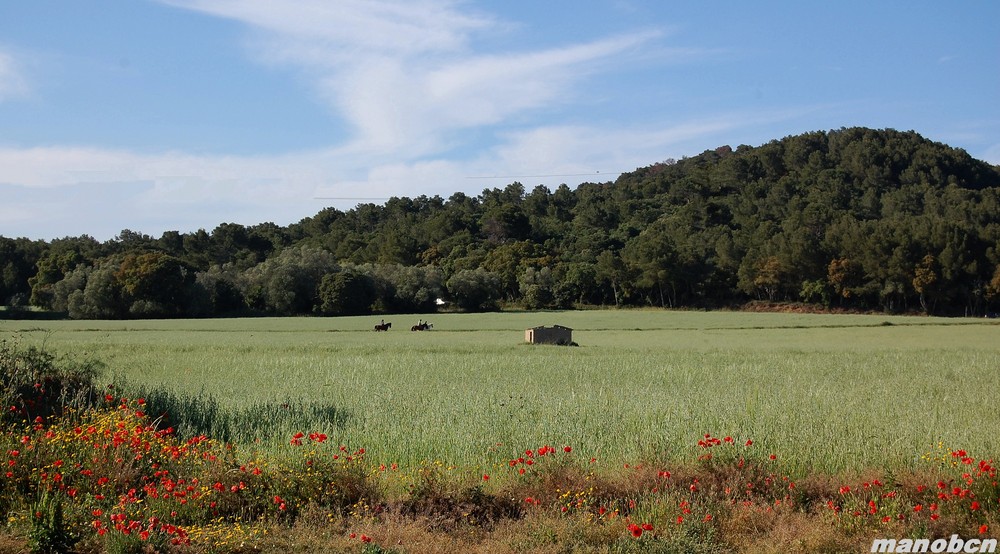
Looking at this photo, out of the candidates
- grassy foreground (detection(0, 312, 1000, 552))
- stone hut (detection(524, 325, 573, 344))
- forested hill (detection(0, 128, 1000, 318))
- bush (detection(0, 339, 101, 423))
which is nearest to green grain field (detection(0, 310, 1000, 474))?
grassy foreground (detection(0, 312, 1000, 552))

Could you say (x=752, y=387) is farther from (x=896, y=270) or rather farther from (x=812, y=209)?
(x=812, y=209)

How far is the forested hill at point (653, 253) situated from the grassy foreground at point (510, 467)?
218 ft

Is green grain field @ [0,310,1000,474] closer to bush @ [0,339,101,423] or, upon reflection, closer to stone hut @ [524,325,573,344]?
bush @ [0,339,101,423]

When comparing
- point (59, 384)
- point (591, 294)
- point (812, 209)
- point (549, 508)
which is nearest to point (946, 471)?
point (549, 508)

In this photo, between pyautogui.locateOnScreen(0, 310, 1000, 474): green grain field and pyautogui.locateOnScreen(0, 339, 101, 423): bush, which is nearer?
pyautogui.locateOnScreen(0, 310, 1000, 474): green grain field

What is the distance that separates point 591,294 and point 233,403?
266 feet

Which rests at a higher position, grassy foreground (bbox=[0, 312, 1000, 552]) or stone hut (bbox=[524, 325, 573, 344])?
grassy foreground (bbox=[0, 312, 1000, 552])

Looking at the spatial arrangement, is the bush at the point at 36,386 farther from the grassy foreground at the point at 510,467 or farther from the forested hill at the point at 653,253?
the forested hill at the point at 653,253

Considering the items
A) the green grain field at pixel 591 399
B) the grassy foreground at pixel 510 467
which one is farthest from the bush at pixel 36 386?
the green grain field at pixel 591 399

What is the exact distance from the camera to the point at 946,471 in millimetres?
8352

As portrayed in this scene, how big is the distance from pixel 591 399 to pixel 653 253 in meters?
75.8

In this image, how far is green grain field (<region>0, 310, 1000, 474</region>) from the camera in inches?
395

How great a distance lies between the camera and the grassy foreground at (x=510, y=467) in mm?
6578

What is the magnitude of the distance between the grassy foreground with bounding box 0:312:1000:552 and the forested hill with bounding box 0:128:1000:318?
6654 cm
